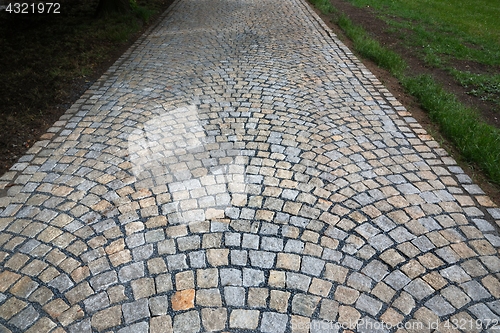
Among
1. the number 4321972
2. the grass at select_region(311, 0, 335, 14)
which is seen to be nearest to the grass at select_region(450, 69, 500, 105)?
the grass at select_region(311, 0, 335, 14)

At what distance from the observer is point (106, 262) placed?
3088 mm

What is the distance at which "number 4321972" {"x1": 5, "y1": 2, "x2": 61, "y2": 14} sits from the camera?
10.1 meters

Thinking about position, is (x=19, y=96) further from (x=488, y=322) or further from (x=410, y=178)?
(x=488, y=322)

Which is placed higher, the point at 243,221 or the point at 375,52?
the point at 375,52

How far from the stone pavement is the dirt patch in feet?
0.59

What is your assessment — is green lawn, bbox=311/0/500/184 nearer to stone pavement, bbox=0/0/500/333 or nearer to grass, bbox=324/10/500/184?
grass, bbox=324/10/500/184

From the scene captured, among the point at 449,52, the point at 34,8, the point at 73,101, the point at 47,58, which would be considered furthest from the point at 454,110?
the point at 34,8

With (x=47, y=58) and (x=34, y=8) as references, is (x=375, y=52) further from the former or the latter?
(x=34, y=8)

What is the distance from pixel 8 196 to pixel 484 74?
302 inches

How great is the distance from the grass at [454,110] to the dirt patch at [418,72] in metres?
0.09

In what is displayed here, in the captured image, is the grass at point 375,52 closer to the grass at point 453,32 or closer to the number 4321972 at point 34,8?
the grass at point 453,32

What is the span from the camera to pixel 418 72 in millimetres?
7133

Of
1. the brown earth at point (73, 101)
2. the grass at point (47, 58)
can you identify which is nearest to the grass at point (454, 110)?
the brown earth at point (73, 101)

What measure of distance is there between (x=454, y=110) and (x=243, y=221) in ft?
12.3
